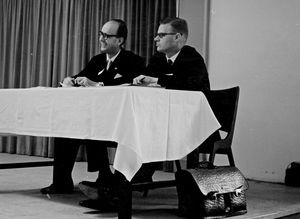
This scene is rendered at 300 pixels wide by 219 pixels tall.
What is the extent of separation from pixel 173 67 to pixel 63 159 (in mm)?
896

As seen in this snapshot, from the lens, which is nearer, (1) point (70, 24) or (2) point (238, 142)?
(2) point (238, 142)

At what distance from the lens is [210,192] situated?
2.16 meters

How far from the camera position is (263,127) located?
399 cm

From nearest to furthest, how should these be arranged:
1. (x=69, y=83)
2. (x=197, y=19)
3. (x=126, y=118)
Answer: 1. (x=126, y=118)
2. (x=69, y=83)
3. (x=197, y=19)

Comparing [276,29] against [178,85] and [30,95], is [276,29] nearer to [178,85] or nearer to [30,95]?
[178,85]

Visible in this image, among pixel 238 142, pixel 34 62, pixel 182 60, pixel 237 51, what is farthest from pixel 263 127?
pixel 34 62

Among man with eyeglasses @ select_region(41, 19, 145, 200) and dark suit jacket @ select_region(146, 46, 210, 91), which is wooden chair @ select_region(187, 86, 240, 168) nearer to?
dark suit jacket @ select_region(146, 46, 210, 91)

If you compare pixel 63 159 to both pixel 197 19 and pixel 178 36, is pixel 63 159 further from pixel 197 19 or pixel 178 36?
pixel 197 19

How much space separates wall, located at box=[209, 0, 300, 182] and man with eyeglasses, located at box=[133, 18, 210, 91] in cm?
129

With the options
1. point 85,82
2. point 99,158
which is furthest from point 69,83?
point 99,158

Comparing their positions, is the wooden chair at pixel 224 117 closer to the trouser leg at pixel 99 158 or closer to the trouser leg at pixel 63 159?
the trouser leg at pixel 99 158

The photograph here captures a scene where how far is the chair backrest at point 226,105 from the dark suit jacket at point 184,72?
0.47 ft

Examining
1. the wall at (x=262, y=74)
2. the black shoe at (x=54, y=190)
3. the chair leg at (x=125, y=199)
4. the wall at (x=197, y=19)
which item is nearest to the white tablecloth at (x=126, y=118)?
the chair leg at (x=125, y=199)

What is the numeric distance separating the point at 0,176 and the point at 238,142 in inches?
78.8
